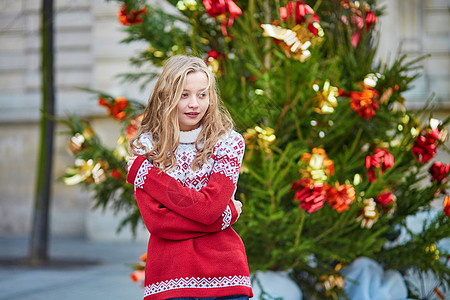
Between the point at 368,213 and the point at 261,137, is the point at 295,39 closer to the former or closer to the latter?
the point at 261,137

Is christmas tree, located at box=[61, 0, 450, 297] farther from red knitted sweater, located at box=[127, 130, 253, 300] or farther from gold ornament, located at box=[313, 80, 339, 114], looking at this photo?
red knitted sweater, located at box=[127, 130, 253, 300]

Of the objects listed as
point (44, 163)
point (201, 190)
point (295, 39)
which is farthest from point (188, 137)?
point (44, 163)

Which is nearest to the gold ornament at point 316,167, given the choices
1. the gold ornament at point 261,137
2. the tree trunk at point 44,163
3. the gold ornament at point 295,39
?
the gold ornament at point 261,137

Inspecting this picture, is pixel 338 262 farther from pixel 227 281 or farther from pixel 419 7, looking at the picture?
pixel 419 7

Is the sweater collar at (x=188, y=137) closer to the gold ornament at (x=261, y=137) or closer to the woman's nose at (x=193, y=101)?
the woman's nose at (x=193, y=101)

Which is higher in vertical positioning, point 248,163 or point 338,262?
point 248,163

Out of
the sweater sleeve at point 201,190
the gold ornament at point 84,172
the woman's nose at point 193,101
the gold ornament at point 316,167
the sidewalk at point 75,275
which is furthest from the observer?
the sidewalk at point 75,275

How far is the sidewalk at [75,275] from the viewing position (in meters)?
5.29

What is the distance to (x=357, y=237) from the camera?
3.27 meters

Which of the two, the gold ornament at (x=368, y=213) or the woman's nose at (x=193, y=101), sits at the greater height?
the woman's nose at (x=193, y=101)

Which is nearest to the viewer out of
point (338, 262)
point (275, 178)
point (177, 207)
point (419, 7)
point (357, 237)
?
point (177, 207)

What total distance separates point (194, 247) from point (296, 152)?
127 cm

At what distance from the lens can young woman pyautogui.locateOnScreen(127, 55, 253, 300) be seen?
1.88m

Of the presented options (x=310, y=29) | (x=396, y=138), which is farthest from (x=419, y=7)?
(x=310, y=29)
